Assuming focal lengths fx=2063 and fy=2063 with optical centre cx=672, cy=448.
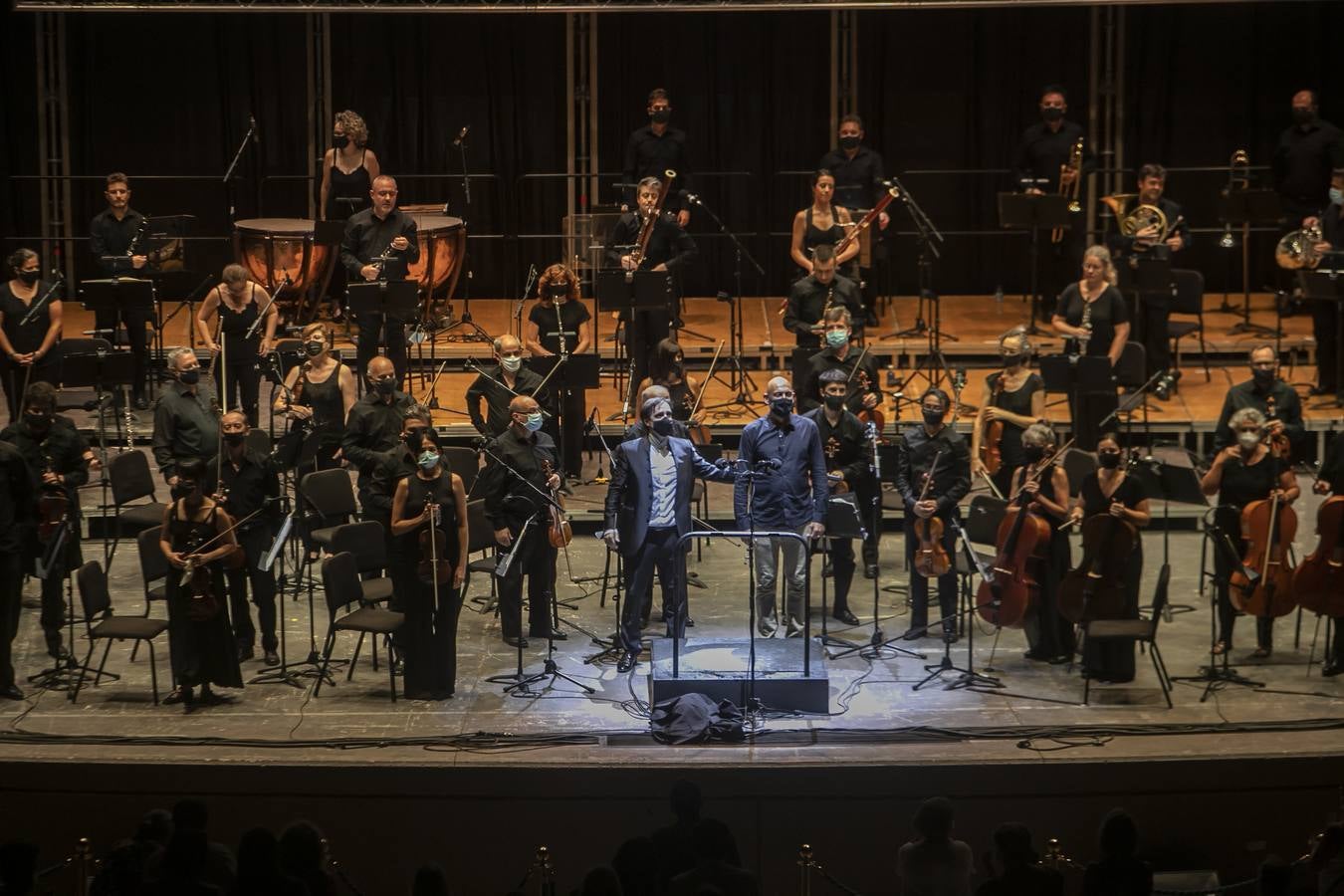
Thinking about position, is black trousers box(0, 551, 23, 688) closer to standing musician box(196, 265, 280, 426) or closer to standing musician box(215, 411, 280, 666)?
standing musician box(215, 411, 280, 666)

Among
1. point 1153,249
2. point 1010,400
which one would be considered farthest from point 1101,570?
point 1153,249

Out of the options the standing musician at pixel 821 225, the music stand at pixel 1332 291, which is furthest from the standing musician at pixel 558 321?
the music stand at pixel 1332 291

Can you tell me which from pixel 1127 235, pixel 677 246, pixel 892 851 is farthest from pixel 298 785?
pixel 1127 235

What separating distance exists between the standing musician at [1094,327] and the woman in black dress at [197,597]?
6.02m

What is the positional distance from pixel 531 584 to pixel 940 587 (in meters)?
2.39

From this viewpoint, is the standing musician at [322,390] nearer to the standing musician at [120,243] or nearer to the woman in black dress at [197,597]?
the woman in black dress at [197,597]

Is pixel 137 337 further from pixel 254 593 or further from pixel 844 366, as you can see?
pixel 844 366

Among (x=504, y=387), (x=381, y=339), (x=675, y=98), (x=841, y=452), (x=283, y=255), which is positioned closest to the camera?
(x=841, y=452)

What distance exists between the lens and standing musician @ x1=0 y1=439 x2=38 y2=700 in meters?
11.1

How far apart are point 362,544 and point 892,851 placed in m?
3.60

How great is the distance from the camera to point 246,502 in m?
11.5

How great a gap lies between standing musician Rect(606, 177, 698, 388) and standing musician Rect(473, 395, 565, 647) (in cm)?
286

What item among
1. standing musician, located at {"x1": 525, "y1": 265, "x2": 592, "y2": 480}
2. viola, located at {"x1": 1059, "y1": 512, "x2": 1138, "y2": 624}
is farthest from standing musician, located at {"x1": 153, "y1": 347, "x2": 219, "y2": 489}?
viola, located at {"x1": 1059, "y1": 512, "x2": 1138, "y2": 624}

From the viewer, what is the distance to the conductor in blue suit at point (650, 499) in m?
11.5
